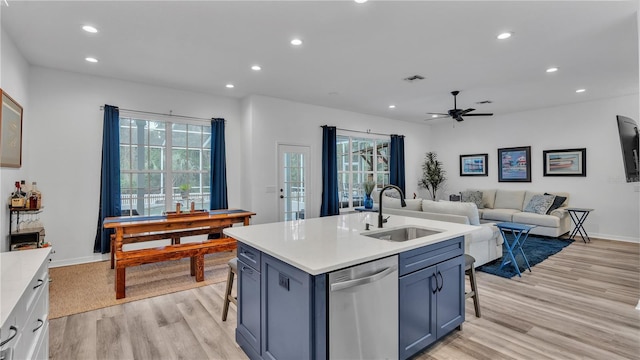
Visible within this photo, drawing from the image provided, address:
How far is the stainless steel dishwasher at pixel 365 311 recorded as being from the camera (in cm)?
161

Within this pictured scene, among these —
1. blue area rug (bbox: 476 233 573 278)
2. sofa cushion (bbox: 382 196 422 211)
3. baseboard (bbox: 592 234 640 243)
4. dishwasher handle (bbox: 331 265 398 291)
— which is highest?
sofa cushion (bbox: 382 196 422 211)

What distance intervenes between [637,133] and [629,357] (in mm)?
1765

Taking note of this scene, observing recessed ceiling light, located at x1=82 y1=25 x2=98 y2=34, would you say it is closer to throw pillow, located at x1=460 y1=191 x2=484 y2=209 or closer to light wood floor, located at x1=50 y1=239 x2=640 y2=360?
light wood floor, located at x1=50 y1=239 x2=640 y2=360

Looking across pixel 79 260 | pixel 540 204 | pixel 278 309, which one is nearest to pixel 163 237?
pixel 79 260

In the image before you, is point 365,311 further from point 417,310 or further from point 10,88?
point 10,88

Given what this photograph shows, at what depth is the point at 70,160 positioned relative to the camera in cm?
439

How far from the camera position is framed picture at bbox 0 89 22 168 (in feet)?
10.0

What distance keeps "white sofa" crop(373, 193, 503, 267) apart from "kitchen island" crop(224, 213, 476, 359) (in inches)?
61.4

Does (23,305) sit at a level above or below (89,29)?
below

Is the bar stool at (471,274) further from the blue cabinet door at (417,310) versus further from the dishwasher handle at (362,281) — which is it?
the dishwasher handle at (362,281)

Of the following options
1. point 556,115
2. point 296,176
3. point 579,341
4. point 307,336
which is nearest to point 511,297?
point 579,341

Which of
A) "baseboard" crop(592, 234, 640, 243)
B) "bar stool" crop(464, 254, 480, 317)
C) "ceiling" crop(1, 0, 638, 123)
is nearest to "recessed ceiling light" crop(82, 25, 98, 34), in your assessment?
"ceiling" crop(1, 0, 638, 123)

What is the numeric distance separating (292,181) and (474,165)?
5.05 meters

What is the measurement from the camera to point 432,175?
8.55m
